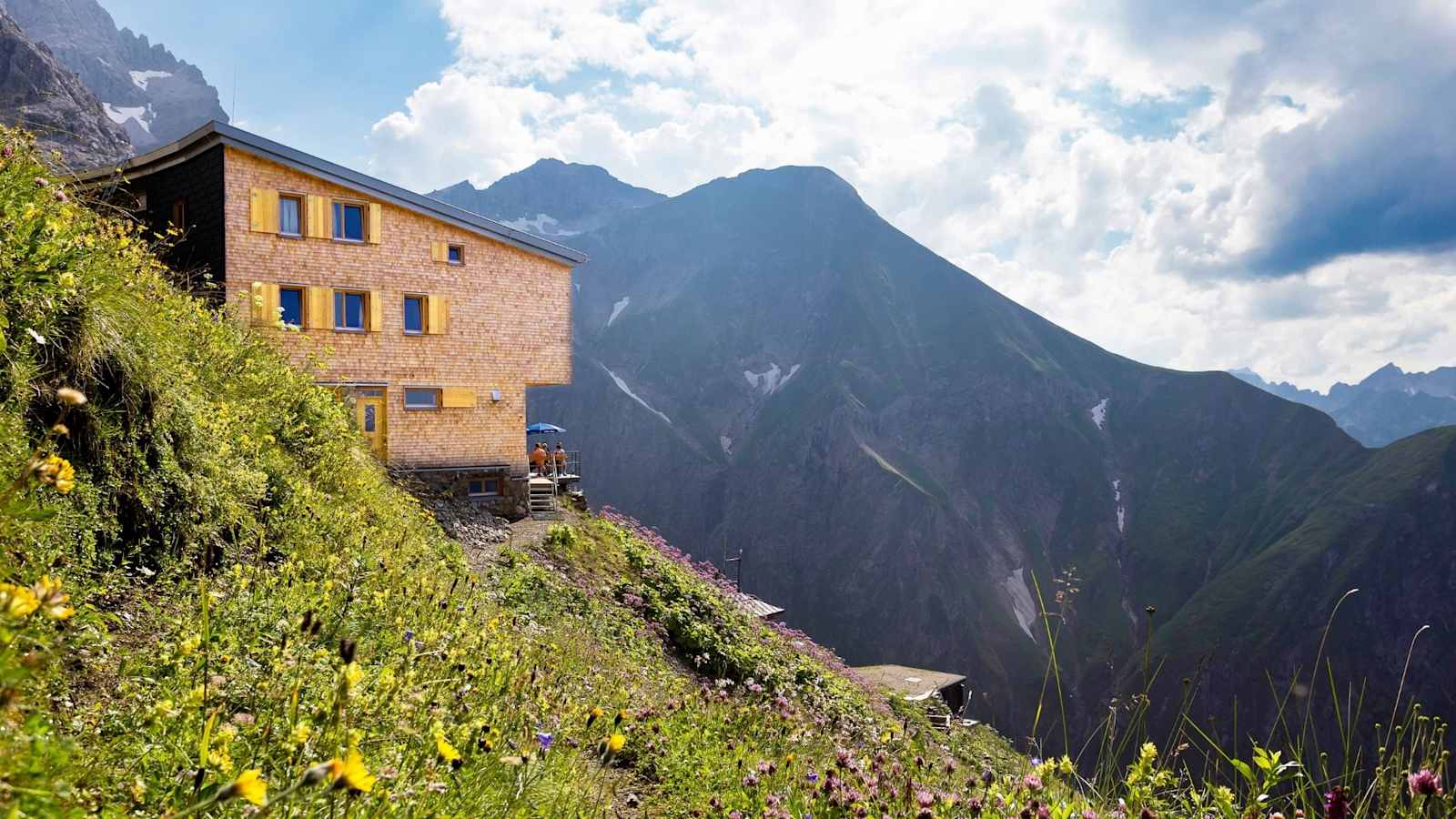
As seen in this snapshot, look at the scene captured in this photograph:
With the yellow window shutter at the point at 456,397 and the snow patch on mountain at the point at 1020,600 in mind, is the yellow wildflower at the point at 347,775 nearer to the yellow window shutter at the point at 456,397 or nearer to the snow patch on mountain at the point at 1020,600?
the yellow window shutter at the point at 456,397

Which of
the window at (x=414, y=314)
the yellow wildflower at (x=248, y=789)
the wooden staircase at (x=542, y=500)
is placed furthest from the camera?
the wooden staircase at (x=542, y=500)

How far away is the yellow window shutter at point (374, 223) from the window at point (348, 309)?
164 centimetres

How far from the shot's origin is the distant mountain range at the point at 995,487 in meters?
97.0

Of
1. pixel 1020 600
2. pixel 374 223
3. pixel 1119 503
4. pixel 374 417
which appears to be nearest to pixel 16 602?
pixel 374 417

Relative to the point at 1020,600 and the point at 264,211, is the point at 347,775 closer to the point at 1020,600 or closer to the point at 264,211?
the point at 264,211

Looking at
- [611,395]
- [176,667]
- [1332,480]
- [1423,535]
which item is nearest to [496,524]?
[176,667]

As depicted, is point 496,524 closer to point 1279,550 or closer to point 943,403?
point 1279,550

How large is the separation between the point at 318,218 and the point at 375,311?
9.23 feet

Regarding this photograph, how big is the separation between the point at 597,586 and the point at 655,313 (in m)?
184

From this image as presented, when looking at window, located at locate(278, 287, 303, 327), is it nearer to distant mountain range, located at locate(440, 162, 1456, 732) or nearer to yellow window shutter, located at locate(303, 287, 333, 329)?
yellow window shutter, located at locate(303, 287, 333, 329)

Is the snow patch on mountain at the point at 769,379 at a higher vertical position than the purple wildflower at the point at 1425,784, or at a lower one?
higher

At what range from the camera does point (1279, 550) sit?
104625 millimetres

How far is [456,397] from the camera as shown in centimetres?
2348

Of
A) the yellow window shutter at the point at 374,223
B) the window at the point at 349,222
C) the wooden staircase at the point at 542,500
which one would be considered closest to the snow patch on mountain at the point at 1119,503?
the wooden staircase at the point at 542,500
